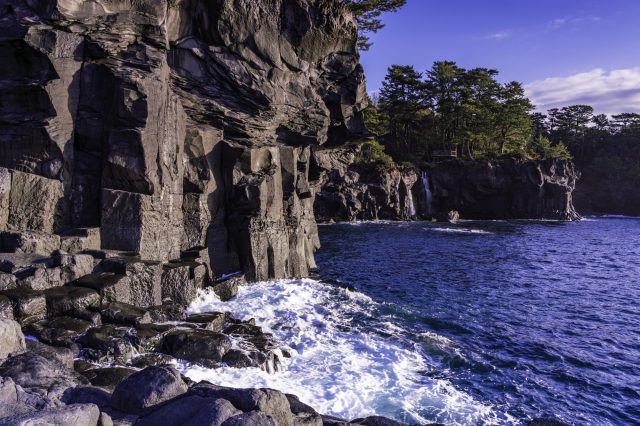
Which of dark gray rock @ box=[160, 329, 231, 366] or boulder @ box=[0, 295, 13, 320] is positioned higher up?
boulder @ box=[0, 295, 13, 320]

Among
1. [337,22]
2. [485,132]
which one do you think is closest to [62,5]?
[337,22]

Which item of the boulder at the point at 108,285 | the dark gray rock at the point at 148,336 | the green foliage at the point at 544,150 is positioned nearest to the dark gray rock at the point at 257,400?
the dark gray rock at the point at 148,336

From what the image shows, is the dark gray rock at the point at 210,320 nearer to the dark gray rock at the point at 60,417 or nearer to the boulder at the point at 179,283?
the boulder at the point at 179,283

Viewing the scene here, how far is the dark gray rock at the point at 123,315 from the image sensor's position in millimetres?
13453

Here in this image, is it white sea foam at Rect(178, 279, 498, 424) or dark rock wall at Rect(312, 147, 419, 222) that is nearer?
white sea foam at Rect(178, 279, 498, 424)

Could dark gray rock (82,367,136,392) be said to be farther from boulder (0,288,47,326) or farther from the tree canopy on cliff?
the tree canopy on cliff

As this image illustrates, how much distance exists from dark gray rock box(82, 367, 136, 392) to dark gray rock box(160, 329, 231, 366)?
2.09 m

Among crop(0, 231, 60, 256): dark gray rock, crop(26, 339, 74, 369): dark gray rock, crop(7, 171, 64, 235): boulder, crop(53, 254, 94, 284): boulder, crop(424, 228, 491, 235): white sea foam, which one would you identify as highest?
crop(7, 171, 64, 235): boulder

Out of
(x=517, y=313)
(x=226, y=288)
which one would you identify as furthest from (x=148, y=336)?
(x=517, y=313)

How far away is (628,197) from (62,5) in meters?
104

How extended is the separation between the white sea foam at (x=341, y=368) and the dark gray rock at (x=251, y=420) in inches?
226

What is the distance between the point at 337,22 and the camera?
28781mm

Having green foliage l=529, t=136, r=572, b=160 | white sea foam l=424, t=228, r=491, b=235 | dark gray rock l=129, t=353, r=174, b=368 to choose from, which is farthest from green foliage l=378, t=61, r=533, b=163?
dark gray rock l=129, t=353, r=174, b=368

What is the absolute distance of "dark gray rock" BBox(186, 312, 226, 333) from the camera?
15.1m
